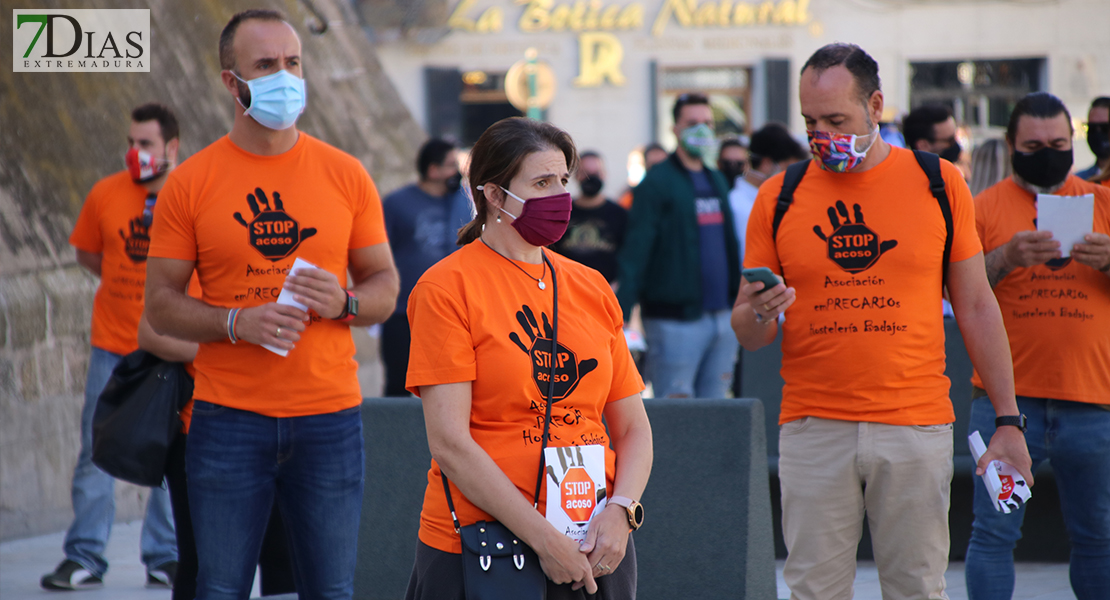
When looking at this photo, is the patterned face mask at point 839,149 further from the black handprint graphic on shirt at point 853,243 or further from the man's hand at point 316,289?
the man's hand at point 316,289

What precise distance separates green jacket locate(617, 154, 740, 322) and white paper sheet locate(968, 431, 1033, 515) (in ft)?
10.5

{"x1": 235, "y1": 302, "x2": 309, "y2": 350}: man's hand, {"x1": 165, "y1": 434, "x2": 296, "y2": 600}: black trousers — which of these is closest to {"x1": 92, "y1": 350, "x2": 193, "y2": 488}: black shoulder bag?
{"x1": 165, "y1": 434, "x2": 296, "y2": 600}: black trousers

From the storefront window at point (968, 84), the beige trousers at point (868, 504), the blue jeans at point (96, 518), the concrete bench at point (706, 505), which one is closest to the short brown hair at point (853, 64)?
the beige trousers at point (868, 504)

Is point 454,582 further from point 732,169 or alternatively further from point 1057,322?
point 732,169

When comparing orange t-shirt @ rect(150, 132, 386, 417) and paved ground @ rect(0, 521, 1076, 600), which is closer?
orange t-shirt @ rect(150, 132, 386, 417)

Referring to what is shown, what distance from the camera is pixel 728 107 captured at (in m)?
21.7

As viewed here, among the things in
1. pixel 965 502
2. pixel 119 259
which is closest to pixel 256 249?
pixel 119 259

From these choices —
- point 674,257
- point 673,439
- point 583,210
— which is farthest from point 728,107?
point 673,439

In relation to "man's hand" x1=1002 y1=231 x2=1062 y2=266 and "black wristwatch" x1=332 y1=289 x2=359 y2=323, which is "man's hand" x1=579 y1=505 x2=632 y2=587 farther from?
"man's hand" x1=1002 y1=231 x2=1062 y2=266

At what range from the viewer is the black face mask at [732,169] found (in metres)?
8.71

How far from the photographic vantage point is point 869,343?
130 inches

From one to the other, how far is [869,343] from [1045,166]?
52.1 inches

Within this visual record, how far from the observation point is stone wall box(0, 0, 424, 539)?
6.41 m

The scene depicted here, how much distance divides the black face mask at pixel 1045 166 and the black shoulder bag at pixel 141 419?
314 cm
